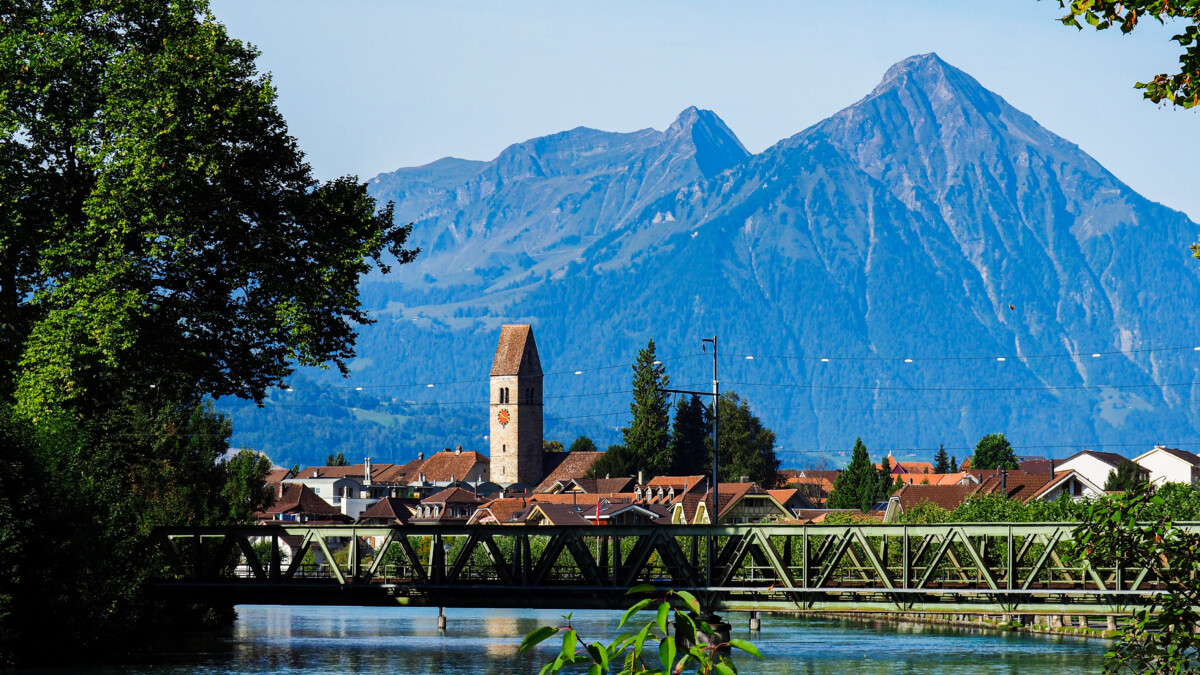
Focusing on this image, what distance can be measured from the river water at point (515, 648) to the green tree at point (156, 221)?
14248mm

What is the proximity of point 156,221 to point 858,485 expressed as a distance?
155 meters

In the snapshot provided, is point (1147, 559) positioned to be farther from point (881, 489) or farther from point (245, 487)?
point (881, 489)

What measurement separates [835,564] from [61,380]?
2522 centimetres

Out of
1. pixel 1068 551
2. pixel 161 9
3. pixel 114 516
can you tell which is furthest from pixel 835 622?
pixel 1068 551

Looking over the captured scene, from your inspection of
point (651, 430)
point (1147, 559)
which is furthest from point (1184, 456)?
point (1147, 559)

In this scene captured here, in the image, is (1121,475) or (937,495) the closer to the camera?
(937,495)

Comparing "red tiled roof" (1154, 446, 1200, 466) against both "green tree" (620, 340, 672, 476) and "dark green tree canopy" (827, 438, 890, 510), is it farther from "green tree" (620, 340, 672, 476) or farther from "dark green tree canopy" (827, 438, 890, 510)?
"green tree" (620, 340, 672, 476)

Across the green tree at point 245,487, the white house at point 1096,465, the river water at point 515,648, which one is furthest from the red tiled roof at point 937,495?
the green tree at point 245,487

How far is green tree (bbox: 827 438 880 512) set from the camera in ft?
609

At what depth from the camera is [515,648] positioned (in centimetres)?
7194

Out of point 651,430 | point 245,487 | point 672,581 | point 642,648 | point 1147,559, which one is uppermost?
point 651,430

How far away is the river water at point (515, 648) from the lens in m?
60.1

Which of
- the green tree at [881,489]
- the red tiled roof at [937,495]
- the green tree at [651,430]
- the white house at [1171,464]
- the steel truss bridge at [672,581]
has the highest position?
the green tree at [651,430]

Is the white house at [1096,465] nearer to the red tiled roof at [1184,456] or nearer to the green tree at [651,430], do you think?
the red tiled roof at [1184,456]
